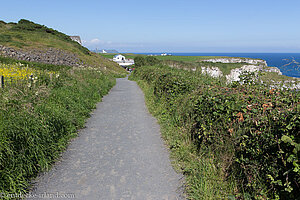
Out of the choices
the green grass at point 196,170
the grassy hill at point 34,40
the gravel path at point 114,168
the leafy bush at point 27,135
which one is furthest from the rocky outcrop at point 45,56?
the green grass at point 196,170

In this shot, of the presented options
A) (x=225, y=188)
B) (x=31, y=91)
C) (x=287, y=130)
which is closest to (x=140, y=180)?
(x=225, y=188)

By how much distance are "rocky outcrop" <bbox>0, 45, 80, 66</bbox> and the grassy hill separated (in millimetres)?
1596

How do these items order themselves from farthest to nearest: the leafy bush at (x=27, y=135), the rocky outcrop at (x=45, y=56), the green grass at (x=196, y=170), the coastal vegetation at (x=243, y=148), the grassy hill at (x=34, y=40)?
the grassy hill at (x=34, y=40), the rocky outcrop at (x=45, y=56), the leafy bush at (x=27, y=135), the green grass at (x=196, y=170), the coastal vegetation at (x=243, y=148)

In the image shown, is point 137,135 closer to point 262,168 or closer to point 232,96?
point 232,96

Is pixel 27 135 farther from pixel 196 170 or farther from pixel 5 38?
pixel 5 38

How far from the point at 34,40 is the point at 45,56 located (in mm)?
11524

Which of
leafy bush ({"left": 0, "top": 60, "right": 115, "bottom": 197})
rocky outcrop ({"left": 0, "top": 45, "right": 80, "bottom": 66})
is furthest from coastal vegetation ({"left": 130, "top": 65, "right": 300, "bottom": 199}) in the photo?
rocky outcrop ({"left": 0, "top": 45, "right": 80, "bottom": 66})

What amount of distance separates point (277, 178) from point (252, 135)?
1.96ft

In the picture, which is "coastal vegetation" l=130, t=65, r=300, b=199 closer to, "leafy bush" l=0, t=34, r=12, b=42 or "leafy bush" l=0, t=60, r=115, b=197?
"leafy bush" l=0, t=60, r=115, b=197

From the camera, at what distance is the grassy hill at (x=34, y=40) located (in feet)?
135

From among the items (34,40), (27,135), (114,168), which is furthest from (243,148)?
(34,40)

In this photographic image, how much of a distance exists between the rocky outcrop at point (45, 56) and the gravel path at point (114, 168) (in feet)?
106

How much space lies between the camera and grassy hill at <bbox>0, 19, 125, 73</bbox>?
135ft

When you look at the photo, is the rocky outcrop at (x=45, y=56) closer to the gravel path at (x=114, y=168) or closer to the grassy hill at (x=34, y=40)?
the grassy hill at (x=34, y=40)
